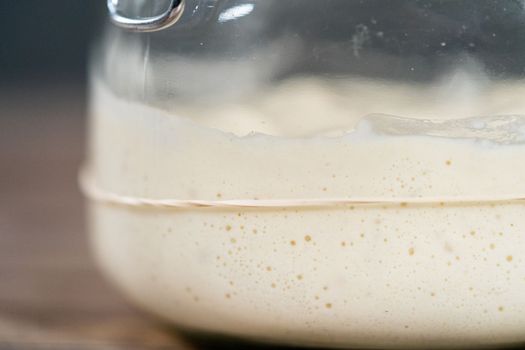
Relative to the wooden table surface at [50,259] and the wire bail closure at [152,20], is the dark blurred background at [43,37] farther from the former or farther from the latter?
the wire bail closure at [152,20]

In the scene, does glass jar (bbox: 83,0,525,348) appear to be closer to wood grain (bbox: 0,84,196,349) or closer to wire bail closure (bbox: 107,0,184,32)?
wire bail closure (bbox: 107,0,184,32)

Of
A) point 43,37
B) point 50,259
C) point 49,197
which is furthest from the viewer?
point 43,37

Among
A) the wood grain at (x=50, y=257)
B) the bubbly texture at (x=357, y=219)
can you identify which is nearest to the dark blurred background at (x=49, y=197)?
the wood grain at (x=50, y=257)

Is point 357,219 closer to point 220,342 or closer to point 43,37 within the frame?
point 220,342

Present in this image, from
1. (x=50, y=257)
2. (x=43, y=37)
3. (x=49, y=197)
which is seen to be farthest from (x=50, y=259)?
(x=43, y=37)

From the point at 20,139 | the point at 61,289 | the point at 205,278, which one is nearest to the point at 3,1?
the point at 20,139
